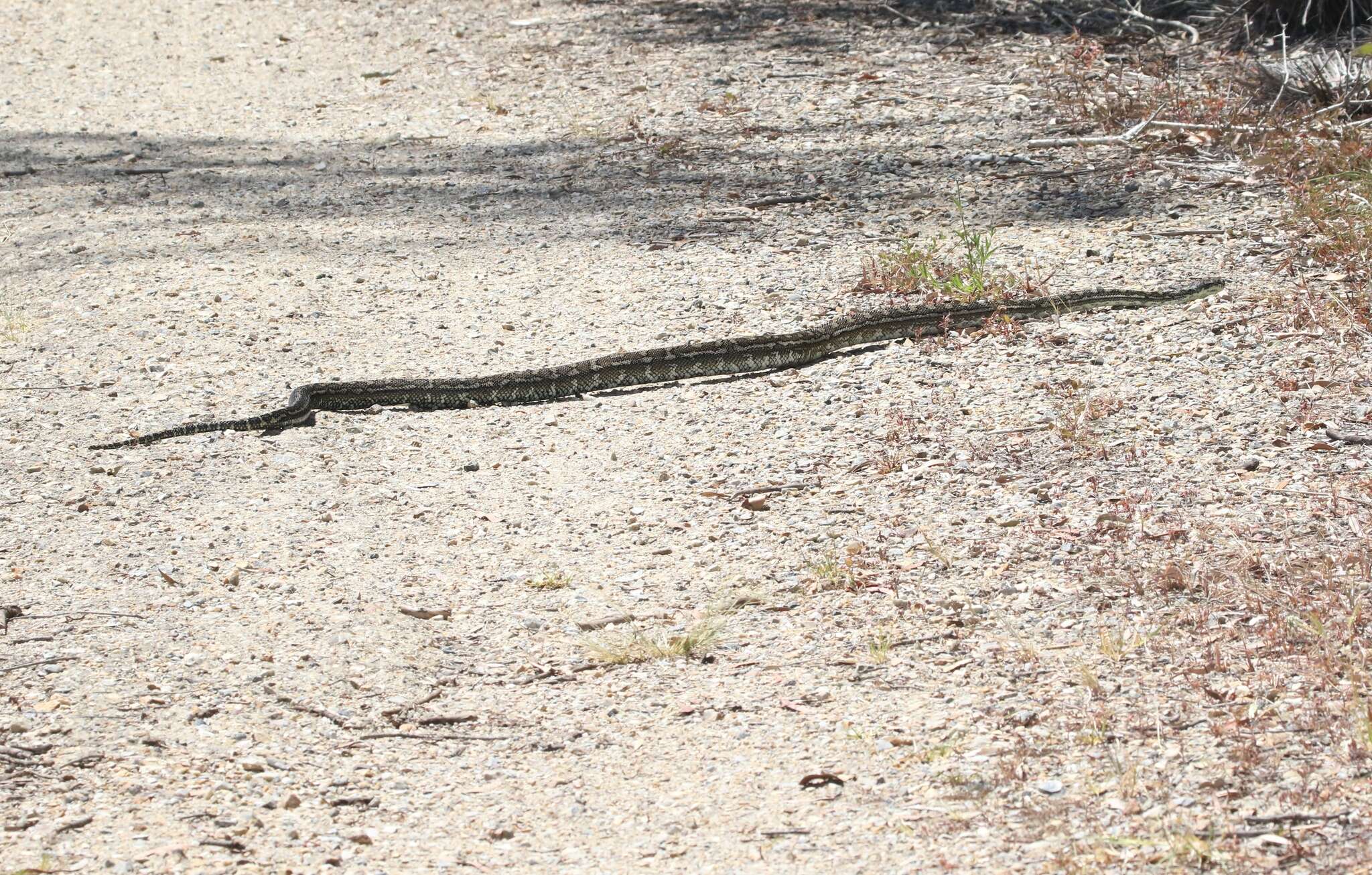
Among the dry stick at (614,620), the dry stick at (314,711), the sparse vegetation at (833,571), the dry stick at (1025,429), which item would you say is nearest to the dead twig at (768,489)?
the sparse vegetation at (833,571)

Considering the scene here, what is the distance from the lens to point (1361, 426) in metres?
6.54

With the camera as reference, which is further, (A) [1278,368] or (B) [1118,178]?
(B) [1118,178]

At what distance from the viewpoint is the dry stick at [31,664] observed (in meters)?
5.16

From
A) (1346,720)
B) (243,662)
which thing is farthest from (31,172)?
(1346,720)

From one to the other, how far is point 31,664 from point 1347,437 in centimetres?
581

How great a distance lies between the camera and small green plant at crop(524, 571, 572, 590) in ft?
19.4

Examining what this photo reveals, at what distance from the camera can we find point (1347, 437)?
6.45 meters

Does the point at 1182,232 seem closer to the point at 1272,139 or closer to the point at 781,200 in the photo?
the point at 1272,139

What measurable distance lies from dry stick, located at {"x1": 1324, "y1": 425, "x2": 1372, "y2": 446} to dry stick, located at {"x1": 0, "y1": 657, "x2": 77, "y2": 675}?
18.4 ft

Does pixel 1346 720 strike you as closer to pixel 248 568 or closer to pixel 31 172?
pixel 248 568

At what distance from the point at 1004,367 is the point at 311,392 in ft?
13.0

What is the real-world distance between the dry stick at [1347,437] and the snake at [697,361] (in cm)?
204

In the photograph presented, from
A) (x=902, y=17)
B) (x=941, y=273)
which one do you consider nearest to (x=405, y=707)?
(x=941, y=273)

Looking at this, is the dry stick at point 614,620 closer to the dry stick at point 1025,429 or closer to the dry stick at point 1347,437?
the dry stick at point 1025,429
